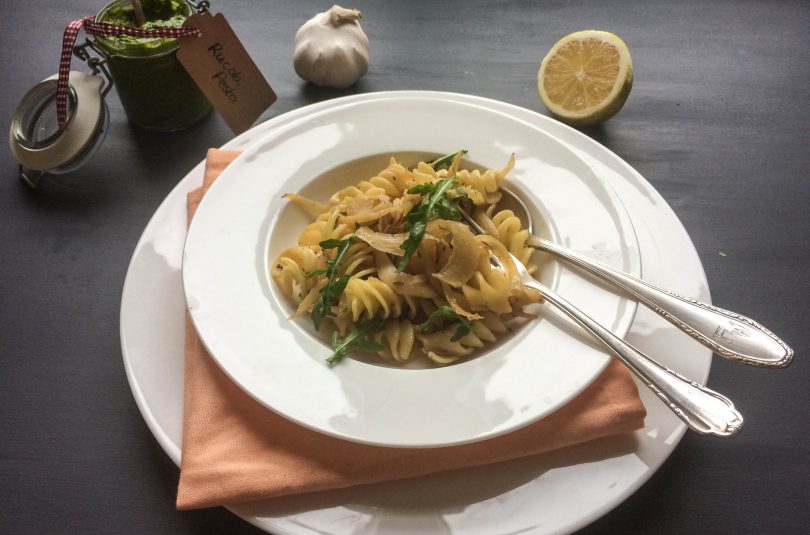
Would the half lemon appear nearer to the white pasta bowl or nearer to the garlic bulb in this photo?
the white pasta bowl

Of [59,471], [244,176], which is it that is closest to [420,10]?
[244,176]

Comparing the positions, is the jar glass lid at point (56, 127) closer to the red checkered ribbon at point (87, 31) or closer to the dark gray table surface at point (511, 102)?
the red checkered ribbon at point (87, 31)

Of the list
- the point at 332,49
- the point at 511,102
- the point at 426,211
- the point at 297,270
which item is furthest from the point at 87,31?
the point at 511,102

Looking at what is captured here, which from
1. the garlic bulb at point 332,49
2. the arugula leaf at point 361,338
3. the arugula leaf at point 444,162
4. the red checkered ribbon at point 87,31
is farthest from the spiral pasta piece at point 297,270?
the garlic bulb at point 332,49

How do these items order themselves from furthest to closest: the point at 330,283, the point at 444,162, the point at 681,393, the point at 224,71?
1. the point at 224,71
2. the point at 444,162
3. the point at 330,283
4. the point at 681,393

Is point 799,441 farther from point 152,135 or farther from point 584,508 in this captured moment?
point 152,135

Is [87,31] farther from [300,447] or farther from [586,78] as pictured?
[586,78]
